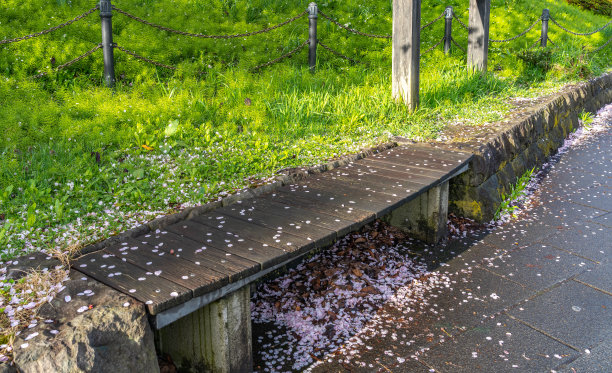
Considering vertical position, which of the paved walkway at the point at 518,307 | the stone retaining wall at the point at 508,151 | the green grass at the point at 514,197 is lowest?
the paved walkway at the point at 518,307

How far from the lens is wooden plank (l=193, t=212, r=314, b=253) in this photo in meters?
2.78

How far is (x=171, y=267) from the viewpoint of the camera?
2.52 m

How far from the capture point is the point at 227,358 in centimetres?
258

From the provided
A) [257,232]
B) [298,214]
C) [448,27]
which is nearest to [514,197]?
[298,214]

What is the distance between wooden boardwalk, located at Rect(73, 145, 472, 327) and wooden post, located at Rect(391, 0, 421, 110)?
6.39 ft

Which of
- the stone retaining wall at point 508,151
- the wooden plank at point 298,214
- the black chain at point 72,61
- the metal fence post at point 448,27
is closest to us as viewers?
the wooden plank at point 298,214

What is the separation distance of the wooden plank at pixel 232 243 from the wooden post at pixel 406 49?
143 inches

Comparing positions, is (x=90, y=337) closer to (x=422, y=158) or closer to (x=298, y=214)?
(x=298, y=214)

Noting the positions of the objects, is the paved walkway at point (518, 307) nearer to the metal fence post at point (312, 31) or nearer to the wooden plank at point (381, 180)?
the wooden plank at point (381, 180)

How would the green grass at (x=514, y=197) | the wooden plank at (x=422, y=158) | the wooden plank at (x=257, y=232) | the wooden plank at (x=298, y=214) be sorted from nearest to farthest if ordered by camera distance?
the wooden plank at (x=257, y=232), the wooden plank at (x=298, y=214), the wooden plank at (x=422, y=158), the green grass at (x=514, y=197)

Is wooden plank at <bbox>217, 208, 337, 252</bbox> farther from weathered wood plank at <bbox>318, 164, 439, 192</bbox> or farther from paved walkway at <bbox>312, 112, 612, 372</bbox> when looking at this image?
weathered wood plank at <bbox>318, 164, 439, 192</bbox>

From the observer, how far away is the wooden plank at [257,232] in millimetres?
2779

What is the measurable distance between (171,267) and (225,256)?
273 mm

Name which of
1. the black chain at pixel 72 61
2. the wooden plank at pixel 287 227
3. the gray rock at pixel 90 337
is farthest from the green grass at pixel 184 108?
the gray rock at pixel 90 337
